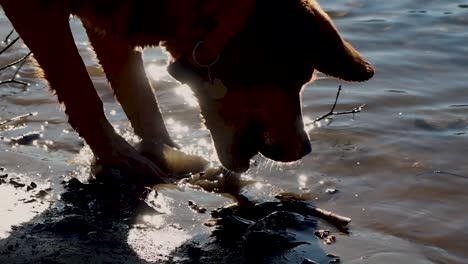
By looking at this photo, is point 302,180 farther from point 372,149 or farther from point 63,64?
point 63,64

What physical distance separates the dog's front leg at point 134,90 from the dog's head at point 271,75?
60cm

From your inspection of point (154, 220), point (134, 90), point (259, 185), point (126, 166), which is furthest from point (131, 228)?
point (134, 90)

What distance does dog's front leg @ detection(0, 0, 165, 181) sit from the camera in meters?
4.72

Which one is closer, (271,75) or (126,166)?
(271,75)

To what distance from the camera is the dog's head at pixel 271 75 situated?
14.6 ft

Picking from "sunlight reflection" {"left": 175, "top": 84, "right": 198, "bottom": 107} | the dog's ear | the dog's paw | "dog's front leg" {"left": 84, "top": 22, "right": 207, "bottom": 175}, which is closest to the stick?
the dog's ear

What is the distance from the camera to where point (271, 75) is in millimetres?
4605

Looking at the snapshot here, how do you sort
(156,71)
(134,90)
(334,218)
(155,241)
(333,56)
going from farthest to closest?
(156,71) → (134,90) → (334,218) → (333,56) → (155,241)

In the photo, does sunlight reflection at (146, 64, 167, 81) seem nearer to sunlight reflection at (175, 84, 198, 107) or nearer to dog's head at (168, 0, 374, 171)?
sunlight reflection at (175, 84, 198, 107)

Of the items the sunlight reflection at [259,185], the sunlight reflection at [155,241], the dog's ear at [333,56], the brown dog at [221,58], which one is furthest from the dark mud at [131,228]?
the dog's ear at [333,56]

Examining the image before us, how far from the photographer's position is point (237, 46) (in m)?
4.58

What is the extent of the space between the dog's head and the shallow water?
0.98 ft

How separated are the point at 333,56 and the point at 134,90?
1.61 meters

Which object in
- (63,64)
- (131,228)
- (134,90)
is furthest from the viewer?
(134,90)
